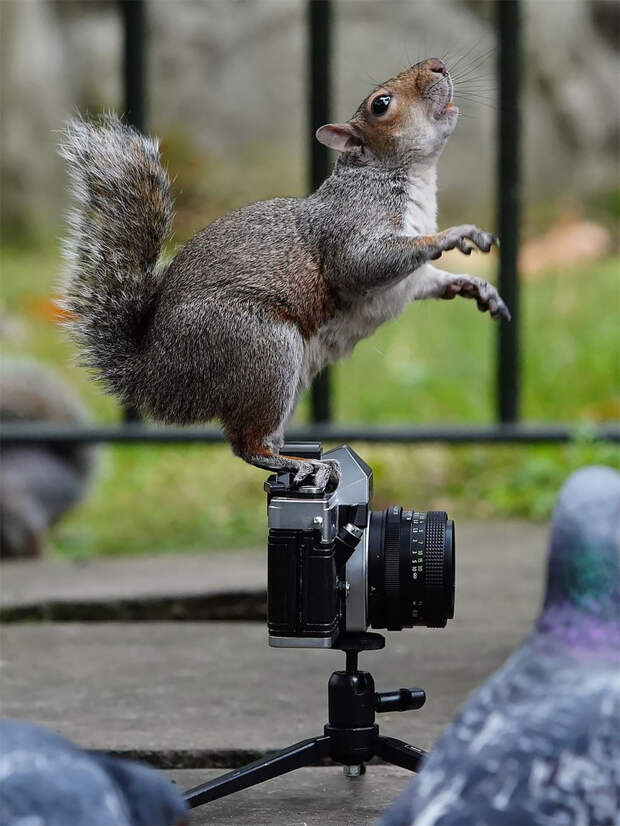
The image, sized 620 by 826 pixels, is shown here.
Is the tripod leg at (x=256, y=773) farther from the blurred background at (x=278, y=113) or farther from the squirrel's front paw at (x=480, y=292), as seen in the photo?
the blurred background at (x=278, y=113)

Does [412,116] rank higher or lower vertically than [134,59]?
lower

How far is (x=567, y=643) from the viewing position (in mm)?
1889

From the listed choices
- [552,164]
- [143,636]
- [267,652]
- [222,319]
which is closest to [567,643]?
[222,319]

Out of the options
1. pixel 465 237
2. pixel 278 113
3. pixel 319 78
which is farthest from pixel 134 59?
pixel 278 113

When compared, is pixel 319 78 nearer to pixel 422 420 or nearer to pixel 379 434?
pixel 379 434

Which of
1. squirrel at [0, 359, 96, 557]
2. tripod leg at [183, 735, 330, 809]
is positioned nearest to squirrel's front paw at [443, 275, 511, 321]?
tripod leg at [183, 735, 330, 809]

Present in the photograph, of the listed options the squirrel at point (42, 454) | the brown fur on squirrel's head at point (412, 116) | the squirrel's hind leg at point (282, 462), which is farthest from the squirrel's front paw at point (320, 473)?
the squirrel at point (42, 454)

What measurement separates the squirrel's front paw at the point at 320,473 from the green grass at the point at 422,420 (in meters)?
2.18

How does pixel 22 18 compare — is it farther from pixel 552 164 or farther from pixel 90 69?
pixel 552 164

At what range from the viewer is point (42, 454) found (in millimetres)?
5395

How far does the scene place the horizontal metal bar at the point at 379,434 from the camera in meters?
4.88

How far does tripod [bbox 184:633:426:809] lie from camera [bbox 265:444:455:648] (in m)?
0.08

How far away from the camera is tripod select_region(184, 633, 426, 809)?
2.80m

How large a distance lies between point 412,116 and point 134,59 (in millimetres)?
2120
